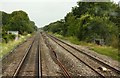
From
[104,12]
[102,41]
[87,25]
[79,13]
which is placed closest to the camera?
[102,41]

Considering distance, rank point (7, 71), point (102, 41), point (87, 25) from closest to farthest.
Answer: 1. point (7, 71)
2. point (102, 41)
3. point (87, 25)

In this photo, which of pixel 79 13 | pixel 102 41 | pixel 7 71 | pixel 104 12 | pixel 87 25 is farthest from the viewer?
pixel 79 13

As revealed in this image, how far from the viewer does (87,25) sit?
41875 mm

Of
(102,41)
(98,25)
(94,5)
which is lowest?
(102,41)

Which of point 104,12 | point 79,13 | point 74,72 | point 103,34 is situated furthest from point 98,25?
point 74,72

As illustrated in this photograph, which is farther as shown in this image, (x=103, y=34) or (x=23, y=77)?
(x=103, y=34)

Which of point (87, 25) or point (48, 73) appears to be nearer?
point (48, 73)

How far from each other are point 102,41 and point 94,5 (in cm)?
1240

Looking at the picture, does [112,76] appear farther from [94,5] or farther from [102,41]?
[94,5]

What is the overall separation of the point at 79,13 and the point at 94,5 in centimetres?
1177

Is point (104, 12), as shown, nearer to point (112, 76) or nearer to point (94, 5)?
point (94, 5)

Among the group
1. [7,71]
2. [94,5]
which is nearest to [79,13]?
[94,5]

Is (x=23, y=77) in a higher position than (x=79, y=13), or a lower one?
lower

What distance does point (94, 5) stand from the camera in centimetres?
4953
